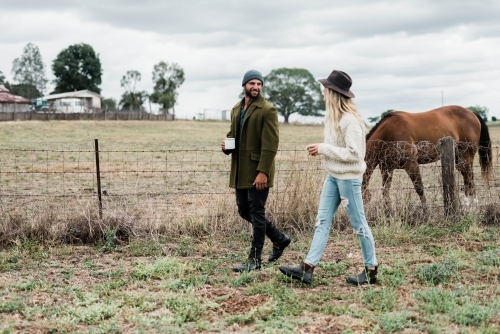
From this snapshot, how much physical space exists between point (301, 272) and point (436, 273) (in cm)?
122

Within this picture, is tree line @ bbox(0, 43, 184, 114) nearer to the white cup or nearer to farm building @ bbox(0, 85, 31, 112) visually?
farm building @ bbox(0, 85, 31, 112)

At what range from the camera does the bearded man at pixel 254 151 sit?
17.4 feet

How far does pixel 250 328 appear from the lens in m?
3.99

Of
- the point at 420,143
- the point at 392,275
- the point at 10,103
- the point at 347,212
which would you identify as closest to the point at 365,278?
the point at 392,275

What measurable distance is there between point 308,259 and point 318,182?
242 centimetres

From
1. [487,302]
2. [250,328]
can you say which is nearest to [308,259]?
[250,328]

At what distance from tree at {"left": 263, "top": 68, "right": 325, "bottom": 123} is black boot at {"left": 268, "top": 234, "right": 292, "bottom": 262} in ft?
254

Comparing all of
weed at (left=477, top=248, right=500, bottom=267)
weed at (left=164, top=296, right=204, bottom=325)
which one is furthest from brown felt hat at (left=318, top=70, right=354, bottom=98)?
weed at (left=477, top=248, right=500, bottom=267)

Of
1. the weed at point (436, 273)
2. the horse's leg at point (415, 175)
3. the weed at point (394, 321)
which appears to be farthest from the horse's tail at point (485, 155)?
the weed at point (394, 321)

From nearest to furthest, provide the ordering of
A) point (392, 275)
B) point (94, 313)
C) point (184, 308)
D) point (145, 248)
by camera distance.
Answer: point (94, 313) < point (184, 308) < point (392, 275) < point (145, 248)

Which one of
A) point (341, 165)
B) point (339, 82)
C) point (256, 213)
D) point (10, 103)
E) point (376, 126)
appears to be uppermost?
point (10, 103)

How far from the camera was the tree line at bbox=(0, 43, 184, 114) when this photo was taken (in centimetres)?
7662

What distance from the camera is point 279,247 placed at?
5.82 meters

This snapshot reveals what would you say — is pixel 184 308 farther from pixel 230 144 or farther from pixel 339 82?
pixel 339 82
